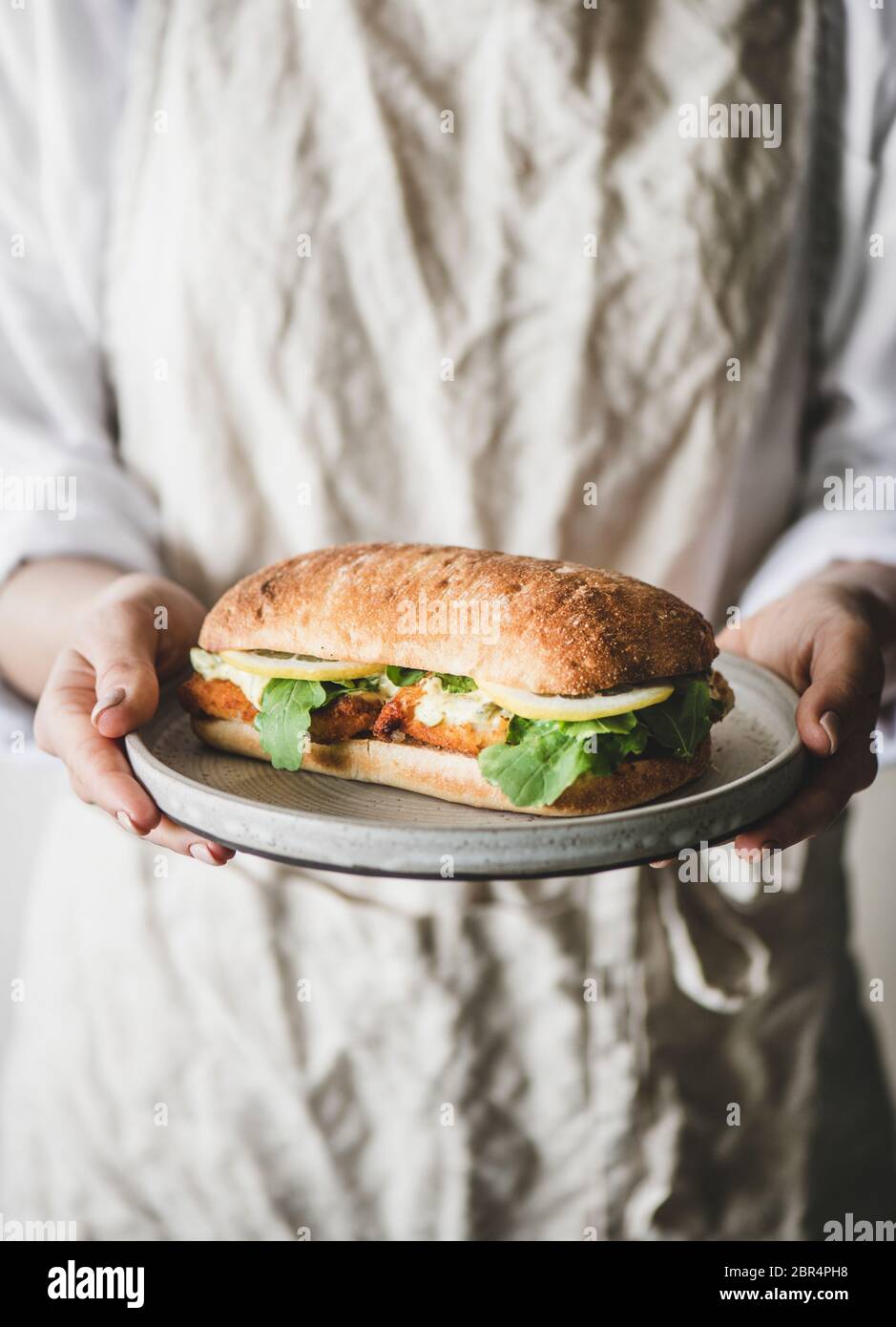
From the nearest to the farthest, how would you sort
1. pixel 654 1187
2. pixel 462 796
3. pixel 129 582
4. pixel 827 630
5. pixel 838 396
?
1. pixel 462 796
2. pixel 827 630
3. pixel 129 582
4. pixel 654 1187
5. pixel 838 396

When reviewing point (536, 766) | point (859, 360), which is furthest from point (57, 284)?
point (859, 360)

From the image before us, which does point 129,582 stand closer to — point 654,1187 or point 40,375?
point 40,375

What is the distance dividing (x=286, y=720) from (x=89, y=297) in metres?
1.05

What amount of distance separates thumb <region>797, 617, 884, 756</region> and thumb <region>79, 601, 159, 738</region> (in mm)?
904

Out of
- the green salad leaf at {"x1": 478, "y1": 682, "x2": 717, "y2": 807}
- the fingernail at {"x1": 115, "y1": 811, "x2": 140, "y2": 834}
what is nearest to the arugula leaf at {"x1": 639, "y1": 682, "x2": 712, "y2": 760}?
the green salad leaf at {"x1": 478, "y1": 682, "x2": 717, "y2": 807}

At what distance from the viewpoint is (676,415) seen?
194cm

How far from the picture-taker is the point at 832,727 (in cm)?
138

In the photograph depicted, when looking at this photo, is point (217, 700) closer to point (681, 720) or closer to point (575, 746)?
point (575, 746)

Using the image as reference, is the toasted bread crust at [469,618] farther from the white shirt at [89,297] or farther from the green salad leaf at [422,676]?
the white shirt at [89,297]

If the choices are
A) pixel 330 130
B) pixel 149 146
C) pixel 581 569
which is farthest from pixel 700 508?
pixel 149 146

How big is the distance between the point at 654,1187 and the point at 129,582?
1495 millimetres

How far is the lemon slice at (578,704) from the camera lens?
1354 millimetres

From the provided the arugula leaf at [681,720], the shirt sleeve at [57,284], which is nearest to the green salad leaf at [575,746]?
the arugula leaf at [681,720]

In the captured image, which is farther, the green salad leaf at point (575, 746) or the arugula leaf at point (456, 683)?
the arugula leaf at point (456, 683)
